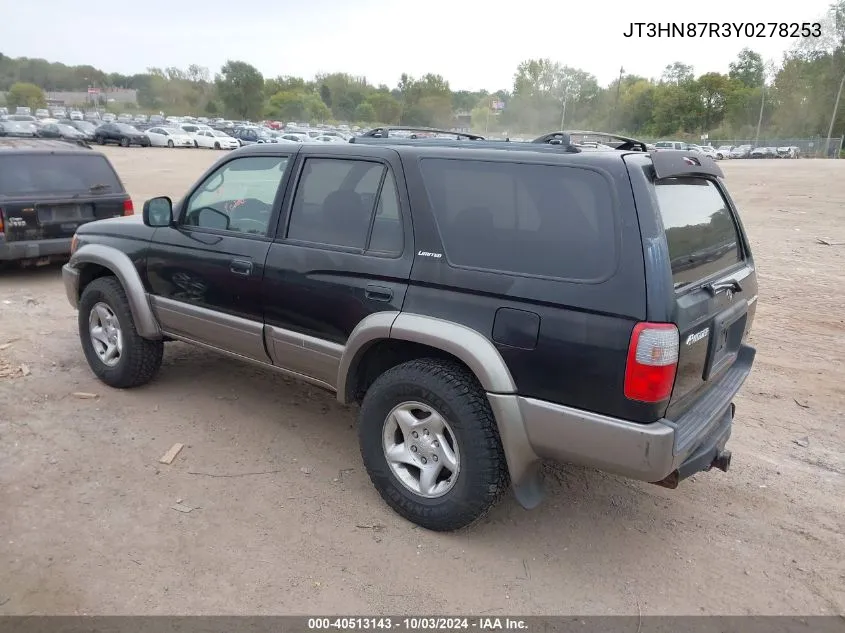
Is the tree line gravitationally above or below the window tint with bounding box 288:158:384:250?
above


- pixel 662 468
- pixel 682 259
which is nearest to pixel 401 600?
pixel 662 468

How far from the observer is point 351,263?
3.41m

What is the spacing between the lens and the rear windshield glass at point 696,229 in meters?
2.79

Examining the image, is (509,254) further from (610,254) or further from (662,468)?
(662,468)

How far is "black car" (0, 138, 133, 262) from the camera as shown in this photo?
7.27m

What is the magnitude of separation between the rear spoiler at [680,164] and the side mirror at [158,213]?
307 centimetres

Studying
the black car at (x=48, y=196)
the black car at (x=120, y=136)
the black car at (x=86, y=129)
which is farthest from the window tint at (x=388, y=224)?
the black car at (x=86, y=129)

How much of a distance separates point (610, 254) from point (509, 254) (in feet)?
1.50

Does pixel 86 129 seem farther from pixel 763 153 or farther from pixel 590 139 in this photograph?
pixel 763 153

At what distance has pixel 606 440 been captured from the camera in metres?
2.67

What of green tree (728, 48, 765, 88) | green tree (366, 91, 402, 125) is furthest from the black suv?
green tree (728, 48, 765, 88)

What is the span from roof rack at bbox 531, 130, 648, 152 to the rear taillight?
1.04m

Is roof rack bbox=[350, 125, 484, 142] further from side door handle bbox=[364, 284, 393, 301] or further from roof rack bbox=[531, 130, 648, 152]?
side door handle bbox=[364, 284, 393, 301]

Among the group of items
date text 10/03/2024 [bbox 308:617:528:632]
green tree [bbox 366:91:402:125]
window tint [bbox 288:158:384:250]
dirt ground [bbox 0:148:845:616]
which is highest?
green tree [bbox 366:91:402:125]
